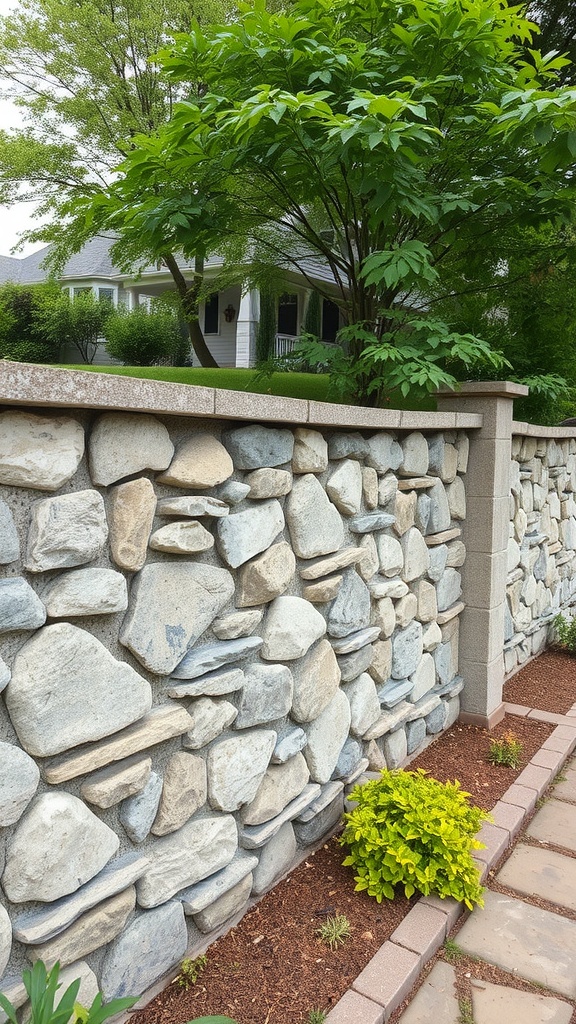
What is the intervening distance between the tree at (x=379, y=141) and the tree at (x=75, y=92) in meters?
7.25

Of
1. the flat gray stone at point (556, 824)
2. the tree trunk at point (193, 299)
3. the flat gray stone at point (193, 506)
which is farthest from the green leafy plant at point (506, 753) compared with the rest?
the tree trunk at point (193, 299)

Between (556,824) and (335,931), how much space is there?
1.35 metres

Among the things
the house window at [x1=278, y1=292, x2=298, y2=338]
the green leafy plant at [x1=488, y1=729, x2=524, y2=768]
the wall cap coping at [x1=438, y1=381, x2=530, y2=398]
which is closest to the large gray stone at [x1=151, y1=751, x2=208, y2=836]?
the green leafy plant at [x1=488, y1=729, x2=524, y2=768]

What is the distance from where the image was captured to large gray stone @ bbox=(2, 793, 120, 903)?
1.40 meters

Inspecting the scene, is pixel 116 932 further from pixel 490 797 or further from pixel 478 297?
pixel 478 297

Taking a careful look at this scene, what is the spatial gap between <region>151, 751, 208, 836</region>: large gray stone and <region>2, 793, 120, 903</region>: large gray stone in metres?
0.22

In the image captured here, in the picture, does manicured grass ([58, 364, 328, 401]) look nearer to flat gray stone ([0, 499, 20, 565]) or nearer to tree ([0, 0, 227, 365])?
tree ([0, 0, 227, 365])

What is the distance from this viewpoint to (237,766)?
79.3 inches

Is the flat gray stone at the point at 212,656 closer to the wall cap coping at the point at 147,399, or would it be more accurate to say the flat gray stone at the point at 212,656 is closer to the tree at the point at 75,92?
the wall cap coping at the point at 147,399

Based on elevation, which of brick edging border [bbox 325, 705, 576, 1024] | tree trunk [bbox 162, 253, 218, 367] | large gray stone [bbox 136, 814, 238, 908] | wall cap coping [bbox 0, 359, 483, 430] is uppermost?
tree trunk [bbox 162, 253, 218, 367]

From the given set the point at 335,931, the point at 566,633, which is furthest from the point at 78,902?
the point at 566,633

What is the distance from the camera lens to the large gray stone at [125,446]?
5.03 ft

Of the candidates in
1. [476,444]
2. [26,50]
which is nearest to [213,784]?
[476,444]

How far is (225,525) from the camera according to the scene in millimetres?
1920
